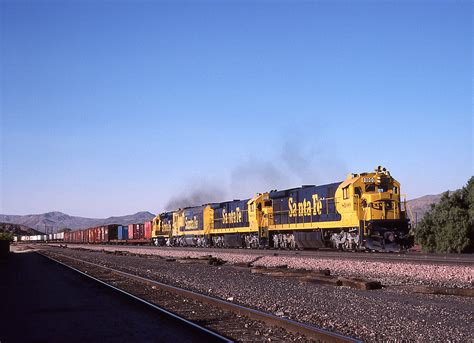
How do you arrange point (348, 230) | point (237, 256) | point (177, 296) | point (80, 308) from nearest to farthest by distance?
point (80, 308)
point (177, 296)
point (348, 230)
point (237, 256)

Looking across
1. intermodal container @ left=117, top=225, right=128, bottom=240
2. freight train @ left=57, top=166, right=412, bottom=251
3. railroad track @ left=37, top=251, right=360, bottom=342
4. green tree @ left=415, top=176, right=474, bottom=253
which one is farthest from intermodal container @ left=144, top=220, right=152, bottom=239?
railroad track @ left=37, top=251, right=360, bottom=342

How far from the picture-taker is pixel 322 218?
29484mm

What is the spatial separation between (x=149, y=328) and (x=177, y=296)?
4.65 metres

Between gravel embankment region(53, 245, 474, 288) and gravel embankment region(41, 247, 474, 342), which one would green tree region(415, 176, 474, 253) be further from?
gravel embankment region(41, 247, 474, 342)

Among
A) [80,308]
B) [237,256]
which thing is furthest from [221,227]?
[80,308]

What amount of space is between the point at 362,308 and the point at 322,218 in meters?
19.1

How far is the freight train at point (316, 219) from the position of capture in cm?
2536

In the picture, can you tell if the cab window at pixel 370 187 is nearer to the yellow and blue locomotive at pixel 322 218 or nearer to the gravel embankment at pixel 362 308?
the yellow and blue locomotive at pixel 322 218

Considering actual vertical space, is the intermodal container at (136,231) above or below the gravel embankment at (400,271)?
above

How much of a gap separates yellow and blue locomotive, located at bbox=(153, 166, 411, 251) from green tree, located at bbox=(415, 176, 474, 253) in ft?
14.1

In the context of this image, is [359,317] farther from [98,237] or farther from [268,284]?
[98,237]

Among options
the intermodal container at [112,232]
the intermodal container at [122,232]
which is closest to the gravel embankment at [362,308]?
the intermodal container at [122,232]

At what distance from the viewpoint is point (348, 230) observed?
27219 mm

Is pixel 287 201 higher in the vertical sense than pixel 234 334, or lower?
higher
